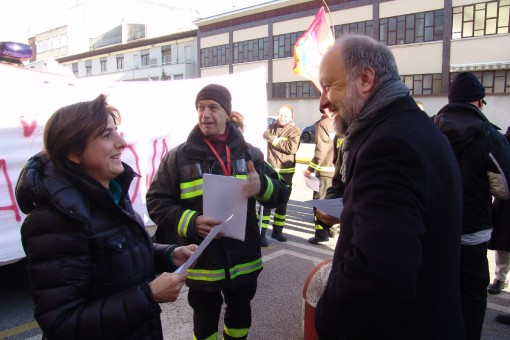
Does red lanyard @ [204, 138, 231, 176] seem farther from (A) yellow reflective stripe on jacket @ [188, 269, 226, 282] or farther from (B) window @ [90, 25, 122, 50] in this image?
(B) window @ [90, 25, 122, 50]

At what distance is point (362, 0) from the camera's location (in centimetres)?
3091

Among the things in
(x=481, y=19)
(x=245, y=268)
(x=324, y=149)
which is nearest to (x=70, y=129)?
(x=245, y=268)

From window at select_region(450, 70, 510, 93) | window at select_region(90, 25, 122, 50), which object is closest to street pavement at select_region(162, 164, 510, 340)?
window at select_region(450, 70, 510, 93)

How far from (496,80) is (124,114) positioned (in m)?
26.6

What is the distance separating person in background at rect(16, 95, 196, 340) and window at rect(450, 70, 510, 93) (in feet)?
→ 88.4

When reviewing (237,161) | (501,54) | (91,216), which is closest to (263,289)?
(237,161)

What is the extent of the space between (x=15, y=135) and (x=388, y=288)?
11.6 feet

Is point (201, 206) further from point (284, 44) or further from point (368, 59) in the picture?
point (284, 44)

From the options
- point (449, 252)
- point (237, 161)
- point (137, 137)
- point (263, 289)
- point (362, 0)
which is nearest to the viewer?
point (449, 252)

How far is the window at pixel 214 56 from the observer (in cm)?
4062

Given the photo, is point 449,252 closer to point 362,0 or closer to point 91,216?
point 91,216

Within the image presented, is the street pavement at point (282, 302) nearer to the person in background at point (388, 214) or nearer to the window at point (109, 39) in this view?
the person in background at point (388, 214)

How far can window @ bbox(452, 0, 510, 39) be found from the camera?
2511cm

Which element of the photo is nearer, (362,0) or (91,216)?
(91,216)
